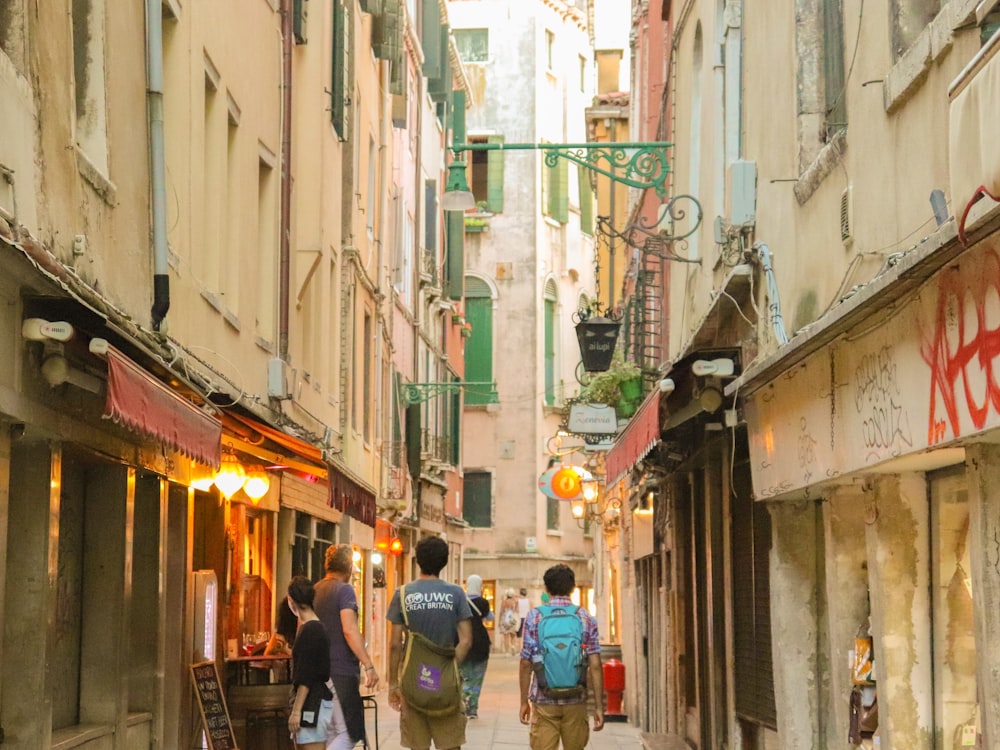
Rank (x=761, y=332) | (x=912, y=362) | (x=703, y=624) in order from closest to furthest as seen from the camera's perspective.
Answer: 1. (x=912, y=362)
2. (x=761, y=332)
3. (x=703, y=624)

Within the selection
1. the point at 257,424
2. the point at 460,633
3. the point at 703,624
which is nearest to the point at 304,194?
the point at 703,624

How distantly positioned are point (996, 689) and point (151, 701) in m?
7.16

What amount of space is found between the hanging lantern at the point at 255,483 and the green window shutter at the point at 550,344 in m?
37.5

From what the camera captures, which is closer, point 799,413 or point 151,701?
point 799,413

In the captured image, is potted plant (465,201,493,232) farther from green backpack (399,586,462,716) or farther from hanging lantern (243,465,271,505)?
green backpack (399,586,462,716)

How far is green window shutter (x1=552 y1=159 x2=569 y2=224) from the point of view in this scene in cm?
5409

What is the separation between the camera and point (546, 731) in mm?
11234

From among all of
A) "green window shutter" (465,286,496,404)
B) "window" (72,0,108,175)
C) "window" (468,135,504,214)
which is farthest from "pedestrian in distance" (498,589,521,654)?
"window" (72,0,108,175)

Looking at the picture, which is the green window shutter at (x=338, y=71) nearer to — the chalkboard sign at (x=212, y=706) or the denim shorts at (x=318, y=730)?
the chalkboard sign at (x=212, y=706)

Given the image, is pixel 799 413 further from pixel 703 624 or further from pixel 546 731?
pixel 703 624

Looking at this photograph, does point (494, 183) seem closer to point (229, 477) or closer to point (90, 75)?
point (229, 477)

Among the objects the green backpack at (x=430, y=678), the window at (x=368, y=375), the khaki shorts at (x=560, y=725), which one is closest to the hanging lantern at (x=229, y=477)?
the green backpack at (x=430, y=678)

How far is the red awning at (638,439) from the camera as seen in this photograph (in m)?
11.5

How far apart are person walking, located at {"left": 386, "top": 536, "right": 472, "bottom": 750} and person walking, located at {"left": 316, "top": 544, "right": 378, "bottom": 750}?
31cm
